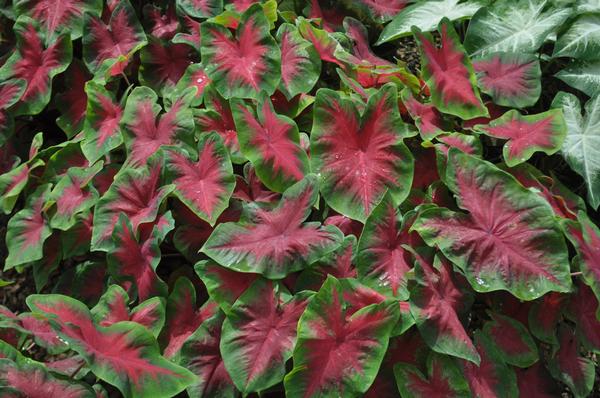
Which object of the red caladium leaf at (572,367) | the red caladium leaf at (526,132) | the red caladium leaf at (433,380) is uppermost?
the red caladium leaf at (526,132)

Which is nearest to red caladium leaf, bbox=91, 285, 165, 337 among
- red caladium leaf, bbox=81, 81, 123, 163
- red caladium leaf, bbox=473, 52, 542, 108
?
red caladium leaf, bbox=81, 81, 123, 163

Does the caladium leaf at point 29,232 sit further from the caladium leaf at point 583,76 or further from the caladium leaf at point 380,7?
the caladium leaf at point 583,76

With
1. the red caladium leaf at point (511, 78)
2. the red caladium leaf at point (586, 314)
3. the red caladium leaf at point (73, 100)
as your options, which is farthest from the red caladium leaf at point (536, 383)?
the red caladium leaf at point (73, 100)

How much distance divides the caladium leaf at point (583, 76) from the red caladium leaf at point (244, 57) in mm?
886

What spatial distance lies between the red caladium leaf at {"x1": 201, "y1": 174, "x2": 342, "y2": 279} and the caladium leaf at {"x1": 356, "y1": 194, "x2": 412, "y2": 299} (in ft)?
0.25

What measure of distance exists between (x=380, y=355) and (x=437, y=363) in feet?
0.49

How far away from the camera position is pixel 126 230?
176 centimetres

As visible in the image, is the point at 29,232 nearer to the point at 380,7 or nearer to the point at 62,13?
the point at 62,13

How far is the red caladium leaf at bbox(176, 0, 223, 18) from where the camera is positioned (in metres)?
2.23

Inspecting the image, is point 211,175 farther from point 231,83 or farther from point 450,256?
point 450,256

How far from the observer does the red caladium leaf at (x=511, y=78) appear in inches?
79.7

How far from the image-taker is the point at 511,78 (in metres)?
2.06

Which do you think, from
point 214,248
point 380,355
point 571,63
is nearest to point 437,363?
point 380,355

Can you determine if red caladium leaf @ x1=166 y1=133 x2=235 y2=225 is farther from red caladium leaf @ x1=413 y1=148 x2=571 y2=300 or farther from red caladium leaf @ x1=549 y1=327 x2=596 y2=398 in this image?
red caladium leaf @ x1=549 y1=327 x2=596 y2=398
